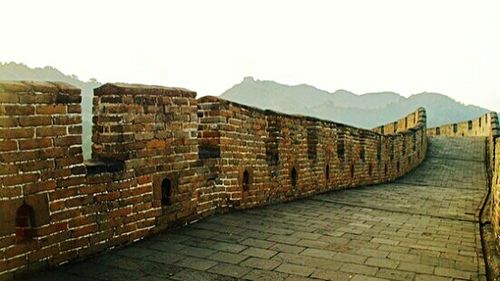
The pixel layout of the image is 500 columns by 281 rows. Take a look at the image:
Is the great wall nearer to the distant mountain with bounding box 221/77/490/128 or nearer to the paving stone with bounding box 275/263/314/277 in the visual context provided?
the paving stone with bounding box 275/263/314/277

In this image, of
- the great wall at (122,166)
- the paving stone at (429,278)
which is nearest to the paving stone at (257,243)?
the great wall at (122,166)

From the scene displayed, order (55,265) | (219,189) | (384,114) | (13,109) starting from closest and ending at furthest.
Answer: (13,109)
(55,265)
(219,189)
(384,114)

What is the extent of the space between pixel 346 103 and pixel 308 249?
466ft

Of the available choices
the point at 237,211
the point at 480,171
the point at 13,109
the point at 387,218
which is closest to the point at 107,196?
the point at 13,109

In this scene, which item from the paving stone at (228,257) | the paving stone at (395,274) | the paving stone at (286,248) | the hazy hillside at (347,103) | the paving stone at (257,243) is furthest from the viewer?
the hazy hillside at (347,103)

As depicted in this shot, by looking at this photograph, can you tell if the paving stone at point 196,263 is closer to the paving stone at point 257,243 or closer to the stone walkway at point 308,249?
the stone walkway at point 308,249

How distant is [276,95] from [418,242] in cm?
13916

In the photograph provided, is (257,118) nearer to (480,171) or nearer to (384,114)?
(480,171)

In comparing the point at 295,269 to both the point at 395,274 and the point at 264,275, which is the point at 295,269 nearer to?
the point at 264,275

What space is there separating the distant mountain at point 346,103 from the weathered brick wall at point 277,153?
105205 millimetres

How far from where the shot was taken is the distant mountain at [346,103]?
393ft

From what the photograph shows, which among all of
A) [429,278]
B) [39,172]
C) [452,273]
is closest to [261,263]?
[429,278]

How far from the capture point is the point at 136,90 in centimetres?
463

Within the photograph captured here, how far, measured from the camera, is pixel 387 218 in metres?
7.33
